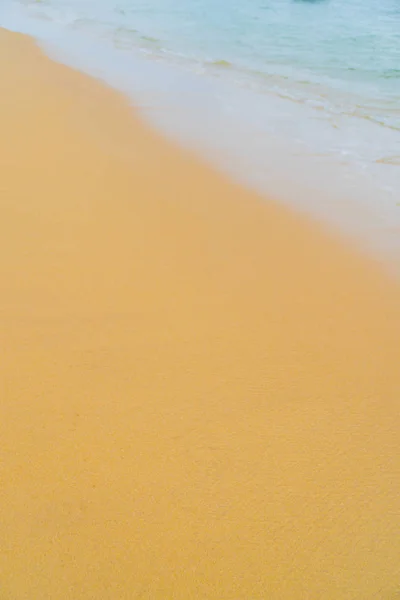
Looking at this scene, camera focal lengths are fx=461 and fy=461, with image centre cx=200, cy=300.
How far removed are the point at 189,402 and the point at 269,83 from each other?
6010 mm

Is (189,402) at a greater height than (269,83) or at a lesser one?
lesser

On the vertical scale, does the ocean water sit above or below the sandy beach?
above

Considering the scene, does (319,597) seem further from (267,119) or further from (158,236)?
(267,119)

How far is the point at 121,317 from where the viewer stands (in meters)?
2.43

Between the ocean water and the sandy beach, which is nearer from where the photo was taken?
the sandy beach

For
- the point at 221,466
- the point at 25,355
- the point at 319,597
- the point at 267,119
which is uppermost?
the point at 267,119

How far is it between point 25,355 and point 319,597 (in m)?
1.58

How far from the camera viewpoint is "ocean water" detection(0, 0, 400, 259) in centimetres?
398

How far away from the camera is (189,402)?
6.75 ft

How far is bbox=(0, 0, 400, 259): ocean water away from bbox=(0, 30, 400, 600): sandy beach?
775 mm

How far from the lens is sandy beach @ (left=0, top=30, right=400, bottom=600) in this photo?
1.59m

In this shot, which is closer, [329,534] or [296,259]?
[329,534]

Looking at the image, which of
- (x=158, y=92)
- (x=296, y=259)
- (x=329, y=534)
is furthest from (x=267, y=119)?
(x=329, y=534)

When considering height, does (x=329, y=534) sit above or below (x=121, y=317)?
below
